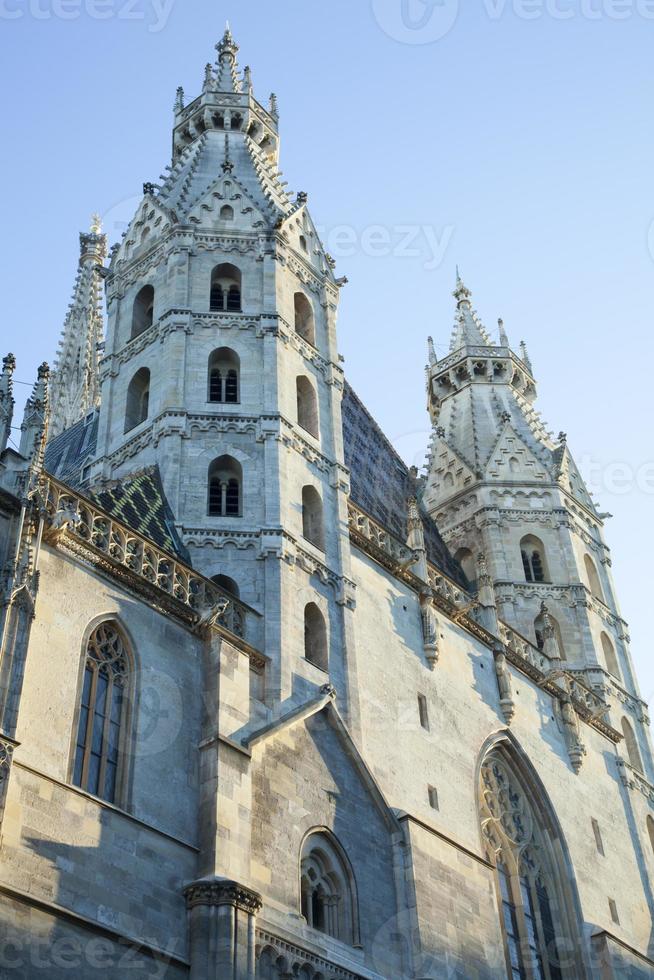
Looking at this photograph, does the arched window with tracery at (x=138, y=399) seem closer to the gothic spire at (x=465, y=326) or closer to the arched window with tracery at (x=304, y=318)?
the arched window with tracery at (x=304, y=318)

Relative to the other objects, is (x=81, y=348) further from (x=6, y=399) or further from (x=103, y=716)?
(x=103, y=716)

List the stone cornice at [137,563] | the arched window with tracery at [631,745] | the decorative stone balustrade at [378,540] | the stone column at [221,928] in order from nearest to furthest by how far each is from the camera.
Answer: the stone column at [221,928] → the stone cornice at [137,563] → the decorative stone balustrade at [378,540] → the arched window with tracery at [631,745]

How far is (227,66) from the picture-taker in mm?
39844

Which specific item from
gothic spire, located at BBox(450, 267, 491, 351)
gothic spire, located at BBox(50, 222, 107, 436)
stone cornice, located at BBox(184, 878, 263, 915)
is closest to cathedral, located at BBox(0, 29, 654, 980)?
stone cornice, located at BBox(184, 878, 263, 915)

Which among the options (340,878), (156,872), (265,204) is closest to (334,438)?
(265,204)

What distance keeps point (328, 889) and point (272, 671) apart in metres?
3.83

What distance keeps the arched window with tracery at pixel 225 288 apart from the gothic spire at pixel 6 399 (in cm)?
794

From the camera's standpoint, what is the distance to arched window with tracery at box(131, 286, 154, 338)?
1183 inches

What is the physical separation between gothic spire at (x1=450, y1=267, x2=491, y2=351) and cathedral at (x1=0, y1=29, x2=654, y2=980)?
8.29 metres

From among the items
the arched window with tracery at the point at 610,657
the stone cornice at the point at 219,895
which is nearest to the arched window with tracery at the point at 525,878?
the arched window with tracery at the point at 610,657

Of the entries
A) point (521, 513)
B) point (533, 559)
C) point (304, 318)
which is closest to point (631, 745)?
point (533, 559)

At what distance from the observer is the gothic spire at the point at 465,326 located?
47.0 m

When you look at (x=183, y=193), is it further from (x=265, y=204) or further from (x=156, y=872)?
(x=156, y=872)

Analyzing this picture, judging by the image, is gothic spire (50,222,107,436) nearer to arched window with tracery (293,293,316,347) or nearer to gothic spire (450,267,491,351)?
gothic spire (450,267,491,351)
